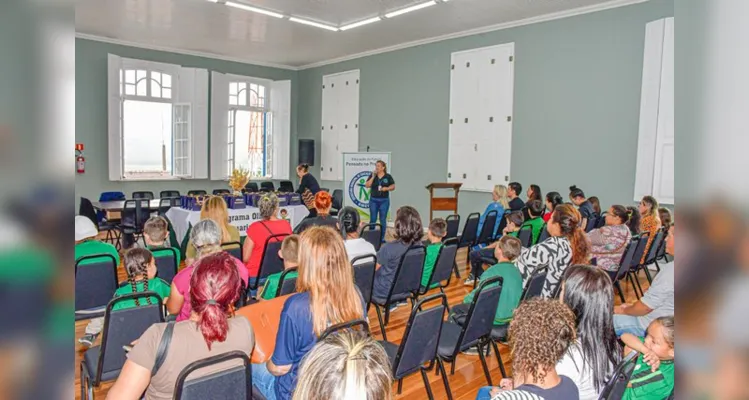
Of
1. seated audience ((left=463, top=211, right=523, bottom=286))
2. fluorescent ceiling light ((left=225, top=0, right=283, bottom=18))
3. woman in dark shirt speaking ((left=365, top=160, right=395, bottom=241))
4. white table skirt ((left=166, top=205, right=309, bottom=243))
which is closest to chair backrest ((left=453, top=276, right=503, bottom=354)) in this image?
seated audience ((left=463, top=211, right=523, bottom=286))

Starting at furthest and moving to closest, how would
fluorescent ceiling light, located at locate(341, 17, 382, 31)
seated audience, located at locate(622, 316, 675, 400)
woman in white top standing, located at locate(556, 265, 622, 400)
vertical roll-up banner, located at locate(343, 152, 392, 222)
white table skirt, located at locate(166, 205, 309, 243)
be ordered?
vertical roll-up banner, located at locate(343, 152, 392, 222) < fluorescent ceiling light, located at locate(341, 17, 382, 31) < white table skirt, located at locate(166, 205, 309, 243) < woman in white top standing, located at locate(556, 265, 622, 400) < seated audience, located at locate(622, 316, 675, 400)

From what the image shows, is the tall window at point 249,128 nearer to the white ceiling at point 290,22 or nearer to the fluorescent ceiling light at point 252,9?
the white ceiling at point 290,22

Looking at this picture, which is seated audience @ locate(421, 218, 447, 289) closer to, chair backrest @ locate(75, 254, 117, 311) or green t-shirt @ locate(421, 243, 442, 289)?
green t-shirt @ locate(421, 243, 442, 289)

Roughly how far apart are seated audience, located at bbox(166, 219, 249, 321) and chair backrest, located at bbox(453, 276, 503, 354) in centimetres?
123

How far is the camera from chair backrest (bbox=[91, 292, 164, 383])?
2317 mm

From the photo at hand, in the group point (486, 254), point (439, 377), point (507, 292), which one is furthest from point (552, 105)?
point (439, 377)

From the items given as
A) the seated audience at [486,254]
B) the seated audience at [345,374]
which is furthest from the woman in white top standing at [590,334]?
the seated audience at [486,254]

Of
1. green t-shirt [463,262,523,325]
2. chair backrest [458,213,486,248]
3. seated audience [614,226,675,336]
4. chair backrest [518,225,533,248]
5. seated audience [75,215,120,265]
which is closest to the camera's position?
seated audience [614,226,675,336]

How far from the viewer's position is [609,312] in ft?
7.36

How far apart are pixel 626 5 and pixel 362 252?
6.13m

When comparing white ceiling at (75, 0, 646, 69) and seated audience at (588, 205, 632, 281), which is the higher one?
A: white ceiling at (75, 0, 646, 69)

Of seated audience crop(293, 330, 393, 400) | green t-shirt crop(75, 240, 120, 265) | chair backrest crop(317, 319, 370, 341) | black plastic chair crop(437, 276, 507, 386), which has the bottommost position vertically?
black plastic chair crop(437, 276, 507, 386)

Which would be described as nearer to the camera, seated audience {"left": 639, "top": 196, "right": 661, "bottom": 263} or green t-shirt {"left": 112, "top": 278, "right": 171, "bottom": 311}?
green t-shirt {"left": 112, "top": 278, "right": 171, "bottom": 311}

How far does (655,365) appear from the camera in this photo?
1.96 meters
